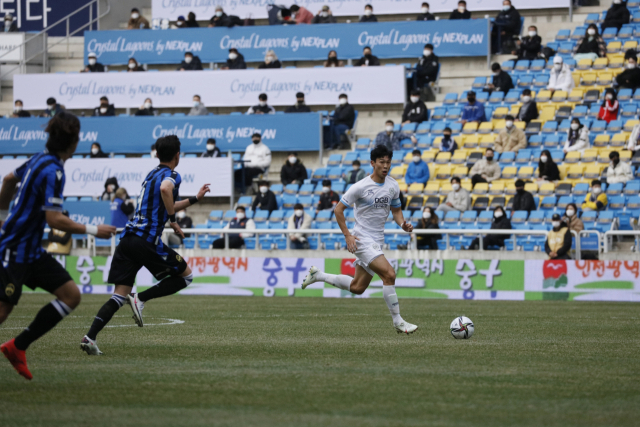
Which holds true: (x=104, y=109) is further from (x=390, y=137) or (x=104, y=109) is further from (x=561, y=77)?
(x=561, y=77)

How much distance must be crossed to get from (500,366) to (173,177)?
3.73 metres

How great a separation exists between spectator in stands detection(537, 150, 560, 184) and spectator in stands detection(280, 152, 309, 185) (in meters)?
6.72

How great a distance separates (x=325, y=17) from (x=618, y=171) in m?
12.4

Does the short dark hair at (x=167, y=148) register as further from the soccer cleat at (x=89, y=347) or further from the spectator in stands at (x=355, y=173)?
the spectator in stands at (x=355, y=173)

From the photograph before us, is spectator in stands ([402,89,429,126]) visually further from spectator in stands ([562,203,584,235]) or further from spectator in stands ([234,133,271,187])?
spectator in stands ([562,203,584,235])

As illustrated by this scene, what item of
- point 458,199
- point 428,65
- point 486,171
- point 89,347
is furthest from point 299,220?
point 89,347

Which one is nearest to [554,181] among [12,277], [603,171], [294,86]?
[603,171]

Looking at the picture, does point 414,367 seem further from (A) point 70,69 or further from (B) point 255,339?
(A) point 70,69

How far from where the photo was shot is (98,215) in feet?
84.6

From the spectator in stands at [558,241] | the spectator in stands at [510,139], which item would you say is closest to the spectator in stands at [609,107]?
the spectator in stands at [510,139]

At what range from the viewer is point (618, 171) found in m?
22.0

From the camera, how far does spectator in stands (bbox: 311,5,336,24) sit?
30469 millimetres

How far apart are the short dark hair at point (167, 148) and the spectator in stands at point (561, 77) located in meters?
18.5

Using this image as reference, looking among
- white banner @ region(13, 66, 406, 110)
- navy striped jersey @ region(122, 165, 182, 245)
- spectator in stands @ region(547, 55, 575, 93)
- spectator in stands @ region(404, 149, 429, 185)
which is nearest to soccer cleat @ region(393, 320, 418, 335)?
navy striped jersey @ region(122, 165, 182, 245)
